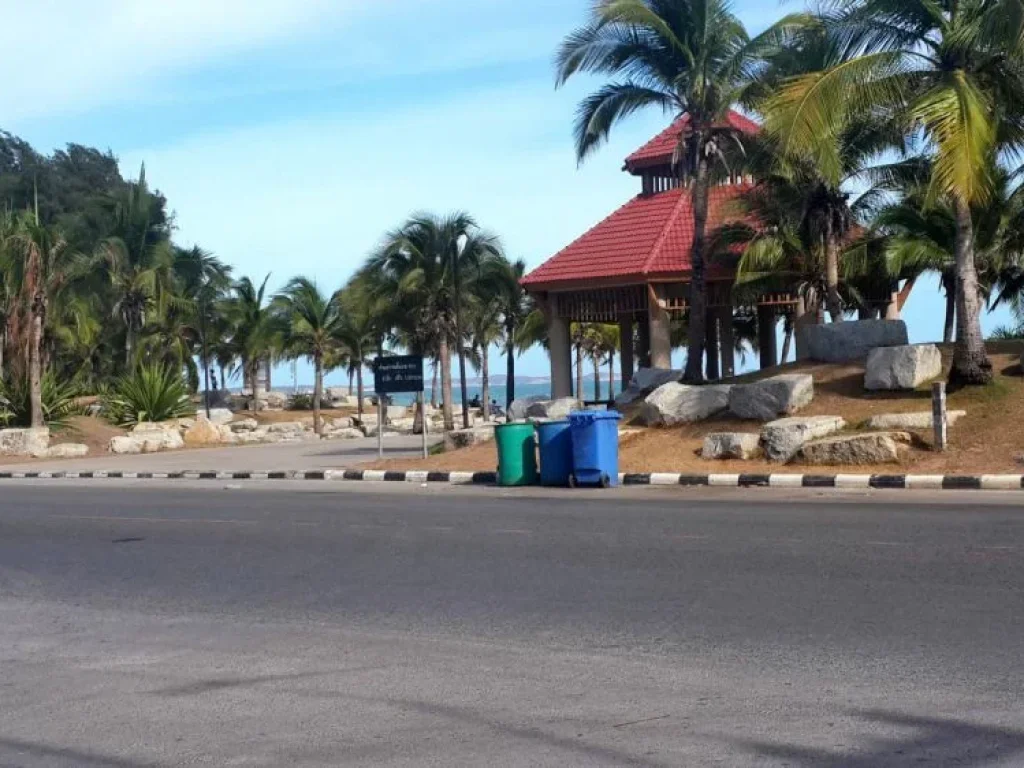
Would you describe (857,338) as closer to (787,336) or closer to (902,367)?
(902,367)

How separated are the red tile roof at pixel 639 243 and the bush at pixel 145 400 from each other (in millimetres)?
14373

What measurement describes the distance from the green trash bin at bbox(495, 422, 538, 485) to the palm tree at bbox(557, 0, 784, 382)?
6.53 meters

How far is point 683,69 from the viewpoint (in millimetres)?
26953

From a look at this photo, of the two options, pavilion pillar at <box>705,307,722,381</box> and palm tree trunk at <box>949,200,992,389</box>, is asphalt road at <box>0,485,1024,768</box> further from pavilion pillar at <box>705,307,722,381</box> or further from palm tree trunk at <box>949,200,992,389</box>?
pavilion pillar at <box>705,307,722,381</box>

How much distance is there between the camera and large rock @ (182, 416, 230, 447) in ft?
133

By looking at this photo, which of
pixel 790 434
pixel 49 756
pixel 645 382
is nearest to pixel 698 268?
pixel 645 382

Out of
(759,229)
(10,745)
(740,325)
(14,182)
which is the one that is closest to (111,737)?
(10,745)

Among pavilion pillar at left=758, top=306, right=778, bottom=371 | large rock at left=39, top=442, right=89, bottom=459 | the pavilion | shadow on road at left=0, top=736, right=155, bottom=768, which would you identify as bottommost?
shadow on road at left=0, top=736, right=155, bottom=768

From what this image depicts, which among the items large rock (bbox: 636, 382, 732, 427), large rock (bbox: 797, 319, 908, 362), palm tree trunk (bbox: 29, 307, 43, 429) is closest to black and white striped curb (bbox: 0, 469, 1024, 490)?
large rock (bbox: 636, 382, 732, 427)

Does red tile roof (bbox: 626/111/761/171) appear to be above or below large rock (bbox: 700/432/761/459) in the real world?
above

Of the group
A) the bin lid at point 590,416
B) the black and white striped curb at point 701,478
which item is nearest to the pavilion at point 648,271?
the black and white striped curb at point 701,478

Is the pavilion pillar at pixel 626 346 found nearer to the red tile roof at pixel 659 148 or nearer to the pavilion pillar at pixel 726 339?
the pavilion pillar at pixel 726 339

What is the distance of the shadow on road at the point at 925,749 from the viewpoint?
5.64 metres

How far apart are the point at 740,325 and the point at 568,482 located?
30.7 m
